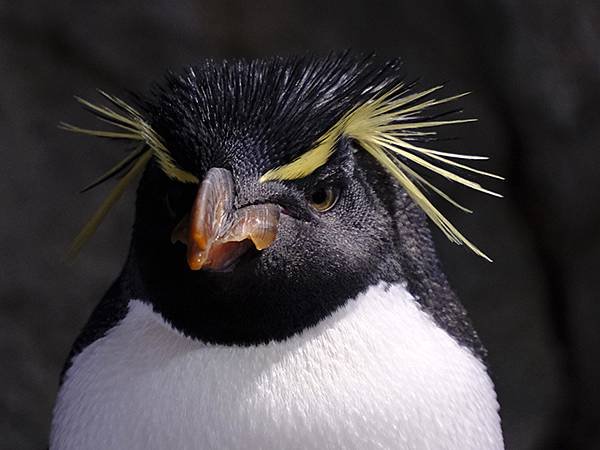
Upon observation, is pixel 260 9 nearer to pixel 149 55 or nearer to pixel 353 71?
pixel 149 55

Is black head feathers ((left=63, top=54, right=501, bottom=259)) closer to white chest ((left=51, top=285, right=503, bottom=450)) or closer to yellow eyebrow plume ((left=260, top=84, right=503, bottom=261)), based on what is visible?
yellow eyebrow plume ((left=260, top=84, right=503, bottom=261))

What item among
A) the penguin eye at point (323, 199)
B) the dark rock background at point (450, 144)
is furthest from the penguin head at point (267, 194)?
the dark rock background at point (450, 144)

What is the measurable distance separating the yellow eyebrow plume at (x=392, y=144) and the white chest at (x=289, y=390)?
160 millimetres

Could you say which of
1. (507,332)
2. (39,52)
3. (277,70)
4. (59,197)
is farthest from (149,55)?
(277,70)

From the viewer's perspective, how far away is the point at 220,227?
1.19 meters

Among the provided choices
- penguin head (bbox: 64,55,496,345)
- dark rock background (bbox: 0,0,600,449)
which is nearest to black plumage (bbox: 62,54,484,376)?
penguin head (bbox: 64,55,496,345)

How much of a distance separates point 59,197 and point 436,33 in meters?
1.28

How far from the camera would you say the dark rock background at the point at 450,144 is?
9.55 ft

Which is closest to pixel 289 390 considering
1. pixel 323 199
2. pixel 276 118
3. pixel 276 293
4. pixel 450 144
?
pixel 276 293

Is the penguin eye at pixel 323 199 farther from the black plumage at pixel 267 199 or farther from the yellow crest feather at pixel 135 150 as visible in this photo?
the yellow crest feather at pixel 135 150

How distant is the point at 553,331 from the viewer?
326 cm

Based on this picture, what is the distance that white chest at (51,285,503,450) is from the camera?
1.36 meters

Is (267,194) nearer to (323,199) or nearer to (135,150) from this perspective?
(323,199)

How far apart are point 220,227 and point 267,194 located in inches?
4.5
